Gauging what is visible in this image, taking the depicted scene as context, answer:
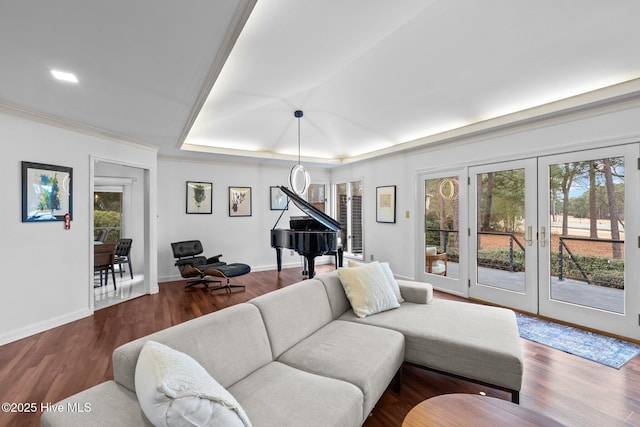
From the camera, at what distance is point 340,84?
4.14 metres

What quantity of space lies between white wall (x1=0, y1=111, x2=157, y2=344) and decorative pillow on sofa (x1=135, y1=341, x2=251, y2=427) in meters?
3.27

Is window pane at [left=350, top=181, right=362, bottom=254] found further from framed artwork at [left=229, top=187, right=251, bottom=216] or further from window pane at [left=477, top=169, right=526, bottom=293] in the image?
window pane at [left=477, top=169, right=526, bottom=293]

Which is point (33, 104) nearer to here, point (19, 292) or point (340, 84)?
point (19, 292)

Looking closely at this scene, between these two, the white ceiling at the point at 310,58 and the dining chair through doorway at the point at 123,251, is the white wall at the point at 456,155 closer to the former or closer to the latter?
the white ceiling at the point at 310,58

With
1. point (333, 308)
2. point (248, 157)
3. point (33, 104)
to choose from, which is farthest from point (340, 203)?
point (33, 104)

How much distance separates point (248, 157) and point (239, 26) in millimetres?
4235

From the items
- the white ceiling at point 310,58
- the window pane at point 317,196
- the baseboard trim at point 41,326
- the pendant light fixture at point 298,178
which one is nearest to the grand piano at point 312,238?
the pendant light fixture at point 298,178

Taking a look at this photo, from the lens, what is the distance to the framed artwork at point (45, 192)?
129 inches

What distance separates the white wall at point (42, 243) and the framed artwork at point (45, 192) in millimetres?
60

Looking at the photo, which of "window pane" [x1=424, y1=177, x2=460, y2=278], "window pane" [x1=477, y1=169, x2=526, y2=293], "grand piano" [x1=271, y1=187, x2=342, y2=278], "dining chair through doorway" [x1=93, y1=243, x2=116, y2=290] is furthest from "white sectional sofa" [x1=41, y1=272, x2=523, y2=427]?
"dining chair through doorway" [x1=93, y1=243, x2=116, y2=290]

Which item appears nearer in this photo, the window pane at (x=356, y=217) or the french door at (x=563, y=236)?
the french door at (x=563, y=236)

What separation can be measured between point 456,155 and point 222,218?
468 centimetres

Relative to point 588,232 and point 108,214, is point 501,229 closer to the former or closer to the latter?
point 588,232

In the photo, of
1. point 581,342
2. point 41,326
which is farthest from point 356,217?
point 41,326
